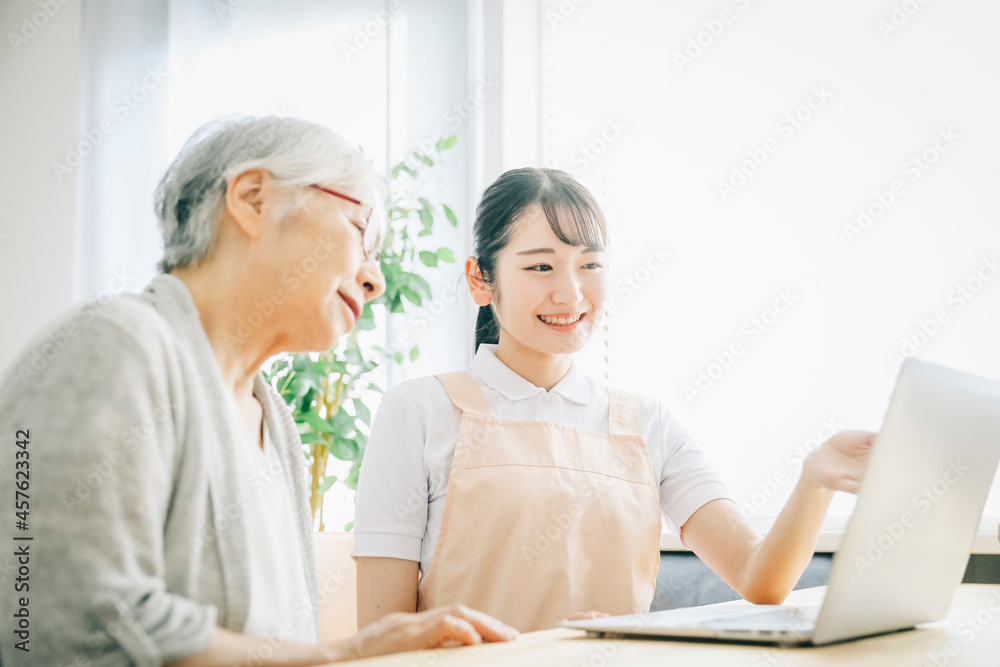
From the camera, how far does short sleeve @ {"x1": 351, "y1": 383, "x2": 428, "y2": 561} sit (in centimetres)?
118

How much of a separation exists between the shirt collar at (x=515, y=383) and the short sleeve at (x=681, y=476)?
0.15 metres

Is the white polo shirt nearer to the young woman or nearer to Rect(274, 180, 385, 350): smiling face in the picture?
the young woman

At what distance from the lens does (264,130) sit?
0.89m

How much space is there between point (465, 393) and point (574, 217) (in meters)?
0.36

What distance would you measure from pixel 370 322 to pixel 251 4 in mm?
1351

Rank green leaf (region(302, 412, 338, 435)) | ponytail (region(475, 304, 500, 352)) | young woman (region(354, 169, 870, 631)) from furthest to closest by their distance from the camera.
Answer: green leaf (region(302, 412, 338, 435)) < ponytail (region(475, 304, 500, 352)) < young woman (region(354, 169, 870, 631))

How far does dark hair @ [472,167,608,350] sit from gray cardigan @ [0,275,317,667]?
72cm

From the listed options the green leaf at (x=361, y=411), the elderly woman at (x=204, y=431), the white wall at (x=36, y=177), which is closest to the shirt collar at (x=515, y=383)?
the elderly woman at (x=204, y=431)

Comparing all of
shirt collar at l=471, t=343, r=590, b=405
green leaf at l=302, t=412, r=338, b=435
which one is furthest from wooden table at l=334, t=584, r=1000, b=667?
green leaf at l=302, t=412, r=338, b=435

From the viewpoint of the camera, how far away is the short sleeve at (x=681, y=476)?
1326mm

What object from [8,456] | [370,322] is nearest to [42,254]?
[370,322]

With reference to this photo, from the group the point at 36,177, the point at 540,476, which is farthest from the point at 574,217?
the point at 36,177

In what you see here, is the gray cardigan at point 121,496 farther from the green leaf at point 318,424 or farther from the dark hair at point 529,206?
the green leaf at point 318,424

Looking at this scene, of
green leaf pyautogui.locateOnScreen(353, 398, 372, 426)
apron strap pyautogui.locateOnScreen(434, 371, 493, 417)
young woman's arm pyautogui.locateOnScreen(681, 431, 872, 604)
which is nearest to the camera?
young woman's arm pyautogui.locateOnScreen(681, 431, 872, 604)
